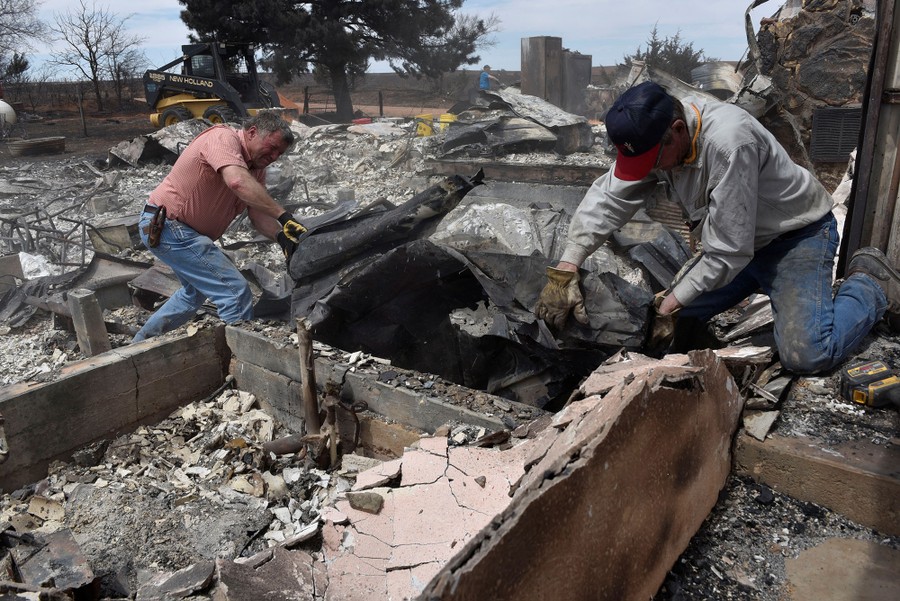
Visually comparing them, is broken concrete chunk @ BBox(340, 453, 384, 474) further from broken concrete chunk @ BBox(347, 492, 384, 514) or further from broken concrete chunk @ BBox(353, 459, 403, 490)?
broken concrete chunk @ BBox(347, 492, 384, 514)

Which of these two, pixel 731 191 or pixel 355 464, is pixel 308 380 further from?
pixel 731 191

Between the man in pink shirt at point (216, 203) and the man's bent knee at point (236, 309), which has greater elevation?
the man in pink shirt at point (216, 203)

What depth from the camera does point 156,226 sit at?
4359 millimetres

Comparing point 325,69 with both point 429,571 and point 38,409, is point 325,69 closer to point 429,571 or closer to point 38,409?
point 38,409

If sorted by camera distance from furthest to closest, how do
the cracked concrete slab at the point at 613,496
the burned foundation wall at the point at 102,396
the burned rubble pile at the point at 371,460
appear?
the burned foundation wall at the point at 102,396
the burned rubble pile at the point at 371,460
the cracked concrete slab at the point at 613,496

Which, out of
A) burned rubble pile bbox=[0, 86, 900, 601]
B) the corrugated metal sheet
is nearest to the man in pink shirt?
burned rubble pile bbox=[0, 86, 900, 601]

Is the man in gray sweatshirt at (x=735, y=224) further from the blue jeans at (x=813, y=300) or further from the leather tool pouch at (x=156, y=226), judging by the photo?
the leather tool pouch at (x=156, y=226)

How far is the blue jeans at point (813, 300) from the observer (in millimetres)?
2748

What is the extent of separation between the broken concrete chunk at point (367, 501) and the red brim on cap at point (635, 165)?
177 centimetres

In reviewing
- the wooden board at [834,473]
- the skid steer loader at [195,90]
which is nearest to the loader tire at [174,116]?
the skid steer loader at [195,90]

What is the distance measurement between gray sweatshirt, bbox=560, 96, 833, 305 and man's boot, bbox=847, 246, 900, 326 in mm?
438

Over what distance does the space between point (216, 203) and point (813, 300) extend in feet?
12.4

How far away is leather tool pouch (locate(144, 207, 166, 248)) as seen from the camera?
171 inches

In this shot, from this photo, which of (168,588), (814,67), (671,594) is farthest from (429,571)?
(814,67)
